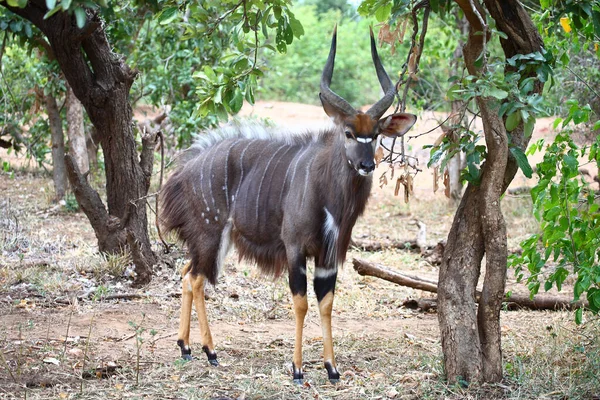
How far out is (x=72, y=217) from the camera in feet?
32.0

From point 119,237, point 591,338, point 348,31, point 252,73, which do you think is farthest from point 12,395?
point 348,31

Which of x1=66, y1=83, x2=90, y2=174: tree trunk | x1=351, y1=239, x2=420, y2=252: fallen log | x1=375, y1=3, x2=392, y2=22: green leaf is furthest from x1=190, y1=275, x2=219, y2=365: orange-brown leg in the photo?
x1=66, y1=83, x2=90, y2=174: tree trunk

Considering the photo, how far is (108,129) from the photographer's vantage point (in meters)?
6.71

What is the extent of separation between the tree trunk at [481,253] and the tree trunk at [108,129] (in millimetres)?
3267

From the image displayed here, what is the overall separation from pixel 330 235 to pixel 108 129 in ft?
9.45

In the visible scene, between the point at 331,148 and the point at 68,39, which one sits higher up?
the point at 68,39

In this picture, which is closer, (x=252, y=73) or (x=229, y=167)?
(x=252, y=73)

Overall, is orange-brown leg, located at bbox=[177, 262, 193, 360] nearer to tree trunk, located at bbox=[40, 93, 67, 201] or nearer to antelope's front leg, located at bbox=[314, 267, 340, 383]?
antelope's front leg, located at bbox=[314, 267, 340, 383]

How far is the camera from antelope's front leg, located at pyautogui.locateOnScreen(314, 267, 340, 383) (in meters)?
4.64

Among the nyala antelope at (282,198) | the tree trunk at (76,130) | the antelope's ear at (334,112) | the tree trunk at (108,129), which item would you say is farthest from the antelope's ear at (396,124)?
the tree trunk at (76,130)

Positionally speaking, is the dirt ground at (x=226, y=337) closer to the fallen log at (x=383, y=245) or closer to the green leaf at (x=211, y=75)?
the fallen log at (x=383, y=245)

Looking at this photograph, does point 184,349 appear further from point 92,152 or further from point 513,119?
point 92,152

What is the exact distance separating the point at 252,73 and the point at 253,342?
1.99 m

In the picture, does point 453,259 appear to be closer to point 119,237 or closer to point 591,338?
point 591,338
